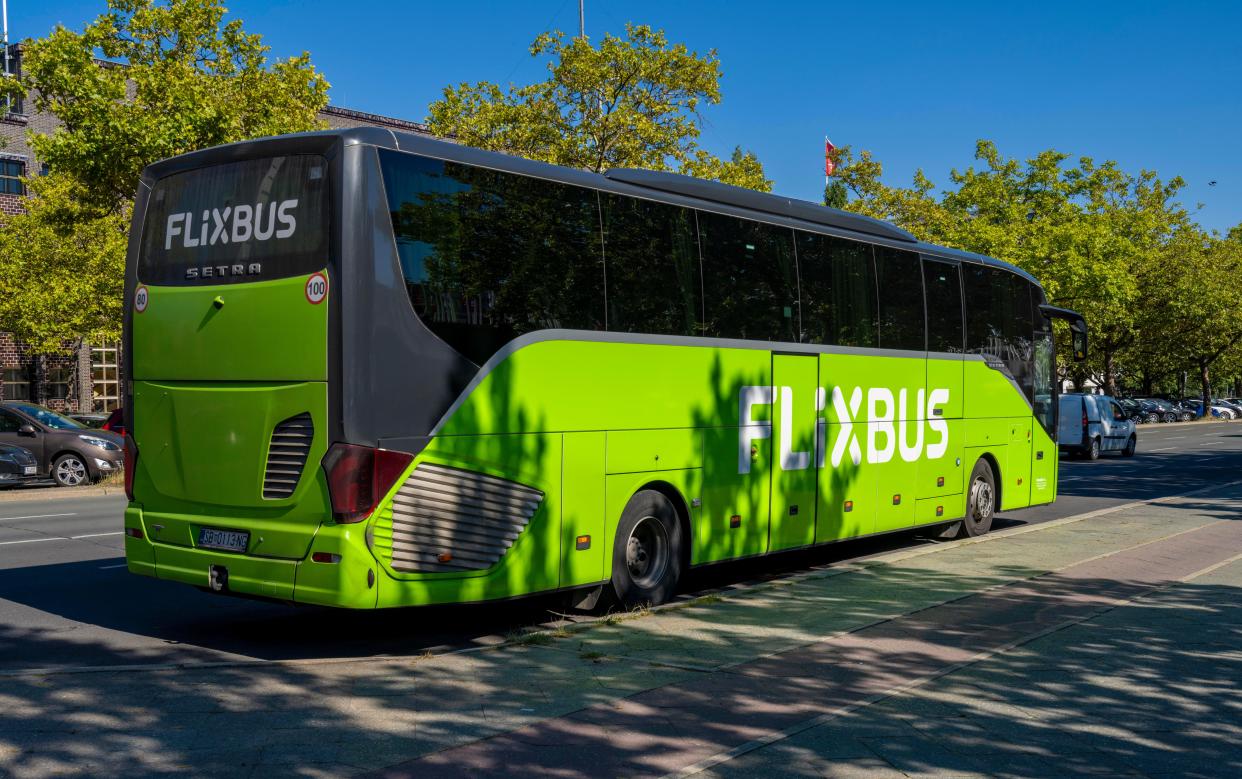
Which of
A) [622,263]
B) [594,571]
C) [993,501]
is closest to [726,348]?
[622,263]

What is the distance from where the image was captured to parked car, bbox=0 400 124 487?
2073 centimetres

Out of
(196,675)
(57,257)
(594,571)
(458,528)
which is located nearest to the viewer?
(196,675)

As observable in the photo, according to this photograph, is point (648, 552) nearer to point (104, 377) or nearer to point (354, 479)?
point (354, 479)

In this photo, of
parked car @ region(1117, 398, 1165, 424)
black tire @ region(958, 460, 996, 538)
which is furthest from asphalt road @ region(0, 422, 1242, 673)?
parked car @ region(1117, 398, 1165, 424)

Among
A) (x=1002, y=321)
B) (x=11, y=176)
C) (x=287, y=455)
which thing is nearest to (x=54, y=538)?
(x=287, y=455)

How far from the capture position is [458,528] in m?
7.67

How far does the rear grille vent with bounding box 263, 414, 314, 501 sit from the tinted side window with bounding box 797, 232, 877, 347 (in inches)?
212

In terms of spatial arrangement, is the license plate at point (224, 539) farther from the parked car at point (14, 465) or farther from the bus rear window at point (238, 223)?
the parked car at point (14, 465)

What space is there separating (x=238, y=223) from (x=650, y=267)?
10.6 feet

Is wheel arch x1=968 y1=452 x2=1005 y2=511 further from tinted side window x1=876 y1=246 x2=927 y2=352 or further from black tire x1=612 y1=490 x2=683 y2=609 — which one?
black tire x1=612 y1=490 x2=683 y2=609

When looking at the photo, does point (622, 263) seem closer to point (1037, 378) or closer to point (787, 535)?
point (787, 535)

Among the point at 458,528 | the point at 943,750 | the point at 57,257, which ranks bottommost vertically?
the point at 943,750

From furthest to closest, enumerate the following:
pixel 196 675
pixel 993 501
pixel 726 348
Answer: pixel 993 501
pixel 726 348
pixel 196 675

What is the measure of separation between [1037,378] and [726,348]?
7404mm
